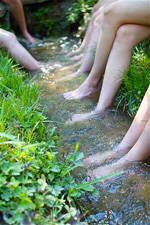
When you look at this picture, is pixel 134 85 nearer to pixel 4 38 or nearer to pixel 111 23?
pixel 111 23

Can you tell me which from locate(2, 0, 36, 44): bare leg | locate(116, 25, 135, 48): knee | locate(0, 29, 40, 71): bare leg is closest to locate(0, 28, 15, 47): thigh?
locate(0, 29, 40, 71): bare leg

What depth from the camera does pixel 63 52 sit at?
400 centimetres

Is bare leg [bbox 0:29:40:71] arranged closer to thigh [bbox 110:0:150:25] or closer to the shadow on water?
the shadow on water

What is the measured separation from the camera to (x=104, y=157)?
1813 millimetres

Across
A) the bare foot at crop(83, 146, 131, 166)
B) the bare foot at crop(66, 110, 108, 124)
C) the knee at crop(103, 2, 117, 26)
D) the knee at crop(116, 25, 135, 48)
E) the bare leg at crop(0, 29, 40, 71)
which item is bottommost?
the bare foot at crop(66, 110, 108, 124)

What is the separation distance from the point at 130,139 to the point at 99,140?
0.84ft

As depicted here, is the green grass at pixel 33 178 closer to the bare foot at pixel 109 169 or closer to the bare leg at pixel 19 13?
the bare foot at pixel 109 169

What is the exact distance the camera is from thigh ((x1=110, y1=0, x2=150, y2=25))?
1.96 m

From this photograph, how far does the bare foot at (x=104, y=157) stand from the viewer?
1.78 m

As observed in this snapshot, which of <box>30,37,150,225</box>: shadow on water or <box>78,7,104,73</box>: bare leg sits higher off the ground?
<box>78,7,104,73</box>: bare leg

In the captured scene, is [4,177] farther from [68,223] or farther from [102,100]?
[102,100]

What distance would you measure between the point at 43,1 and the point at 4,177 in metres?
4.32

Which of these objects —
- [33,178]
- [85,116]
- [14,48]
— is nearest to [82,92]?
[85,116]

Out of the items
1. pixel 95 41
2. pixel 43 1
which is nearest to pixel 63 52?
pixel 95 41
